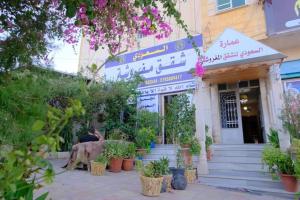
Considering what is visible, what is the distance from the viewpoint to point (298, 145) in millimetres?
5027

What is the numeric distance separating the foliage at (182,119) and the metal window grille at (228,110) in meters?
3.07

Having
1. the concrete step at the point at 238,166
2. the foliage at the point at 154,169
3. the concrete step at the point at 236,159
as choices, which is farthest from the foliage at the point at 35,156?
the concrete step at the point at 236,159

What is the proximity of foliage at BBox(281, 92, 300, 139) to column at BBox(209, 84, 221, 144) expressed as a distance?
4.04 m

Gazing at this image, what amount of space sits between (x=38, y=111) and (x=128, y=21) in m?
1.96

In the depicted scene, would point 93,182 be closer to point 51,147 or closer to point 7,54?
point 7,54

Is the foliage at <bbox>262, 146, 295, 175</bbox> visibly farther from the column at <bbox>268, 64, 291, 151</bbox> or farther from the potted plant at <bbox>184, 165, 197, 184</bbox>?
the potted plant at <bbox>184, 165, 197, 184</bbox>

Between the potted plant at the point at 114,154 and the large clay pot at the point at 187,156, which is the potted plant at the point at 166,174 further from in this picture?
the potted plant at the point at 114,154

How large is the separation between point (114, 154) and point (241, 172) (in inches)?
147

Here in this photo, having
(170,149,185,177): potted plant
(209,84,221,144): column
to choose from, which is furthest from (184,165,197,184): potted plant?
(209,84,221,144): column

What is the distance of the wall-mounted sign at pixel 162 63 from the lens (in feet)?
37.0

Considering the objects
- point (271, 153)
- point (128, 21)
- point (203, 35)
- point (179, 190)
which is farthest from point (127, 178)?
point (203, 35)

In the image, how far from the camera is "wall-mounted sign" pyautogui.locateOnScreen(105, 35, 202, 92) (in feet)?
37.0

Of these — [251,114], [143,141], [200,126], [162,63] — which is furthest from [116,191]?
[162,63]

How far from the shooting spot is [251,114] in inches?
422
